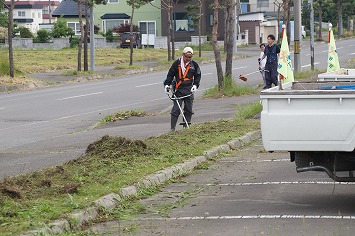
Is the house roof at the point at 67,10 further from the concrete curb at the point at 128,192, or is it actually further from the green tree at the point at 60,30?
the concrete curb at the point at 128,192

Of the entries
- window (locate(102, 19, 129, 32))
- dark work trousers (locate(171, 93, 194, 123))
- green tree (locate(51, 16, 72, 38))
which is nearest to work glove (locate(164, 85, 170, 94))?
dark work trousers (locate(171, 93, 194, 123))

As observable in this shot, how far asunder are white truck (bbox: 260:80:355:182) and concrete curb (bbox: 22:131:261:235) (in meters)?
2.01

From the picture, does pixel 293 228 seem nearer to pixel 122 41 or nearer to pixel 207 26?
pixel 122 41

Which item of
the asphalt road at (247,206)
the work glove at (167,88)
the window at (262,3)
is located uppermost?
the window at (262,3)

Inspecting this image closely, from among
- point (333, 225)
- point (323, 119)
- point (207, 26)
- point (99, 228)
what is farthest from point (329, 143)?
point (207, 26)

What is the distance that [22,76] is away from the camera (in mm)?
40781

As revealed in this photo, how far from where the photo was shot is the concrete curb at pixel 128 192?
28.0 ft

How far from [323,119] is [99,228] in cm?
265

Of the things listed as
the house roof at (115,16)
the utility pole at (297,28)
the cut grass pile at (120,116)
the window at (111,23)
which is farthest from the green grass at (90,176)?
the window at (111,23)

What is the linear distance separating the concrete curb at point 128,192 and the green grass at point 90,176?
0.10m

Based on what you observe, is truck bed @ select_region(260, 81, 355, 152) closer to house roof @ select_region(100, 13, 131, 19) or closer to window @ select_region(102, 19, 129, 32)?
house roof @ select_region(100, 13, 131, 19)

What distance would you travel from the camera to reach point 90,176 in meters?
11.3

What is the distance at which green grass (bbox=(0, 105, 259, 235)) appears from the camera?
29.1ft

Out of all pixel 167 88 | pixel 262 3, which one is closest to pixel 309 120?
pixel 167 88
